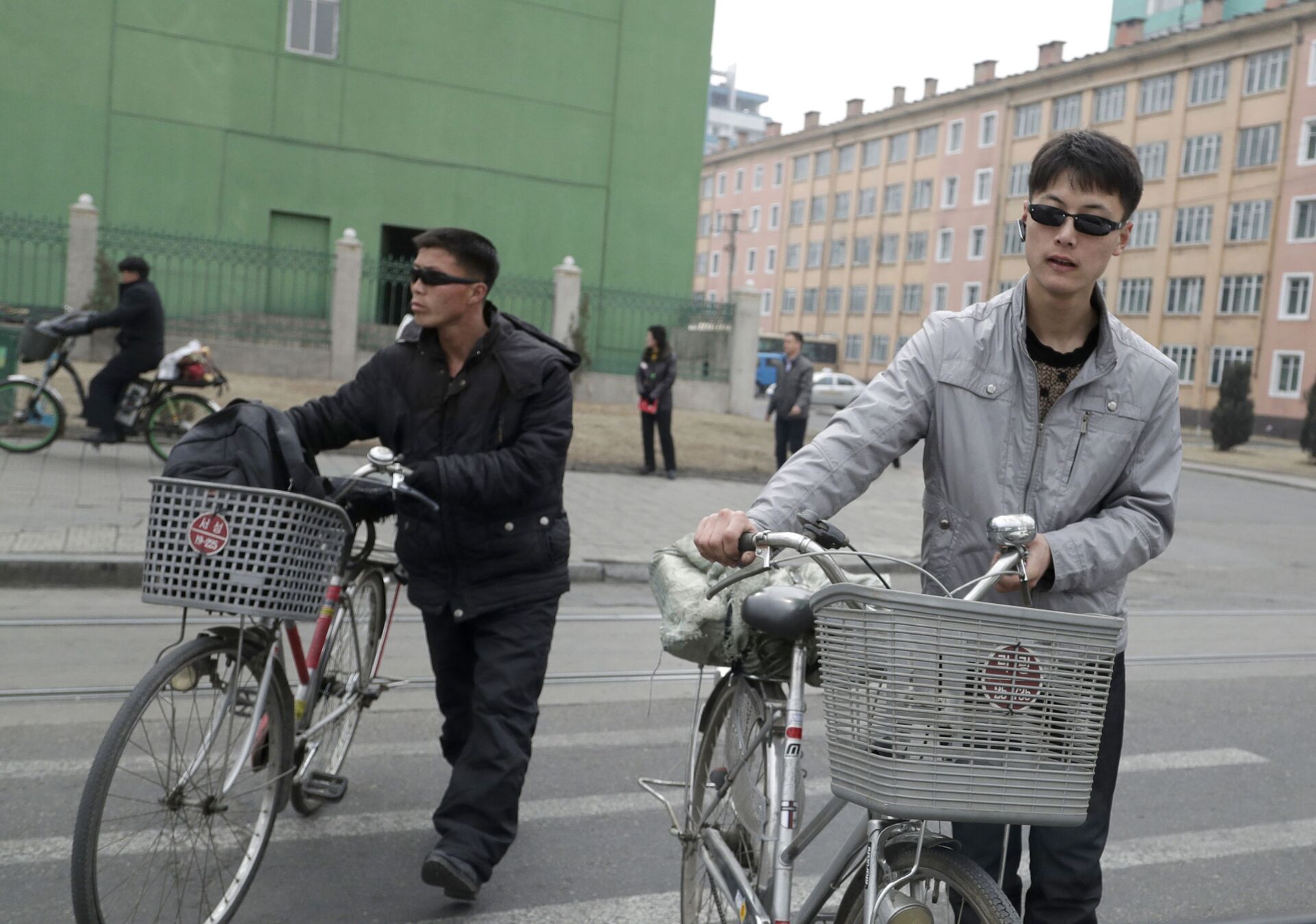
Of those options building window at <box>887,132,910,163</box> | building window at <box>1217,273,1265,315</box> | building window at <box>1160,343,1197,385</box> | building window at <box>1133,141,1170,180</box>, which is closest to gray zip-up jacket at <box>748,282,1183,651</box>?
building window at <box>1217,273,1265,315</box>

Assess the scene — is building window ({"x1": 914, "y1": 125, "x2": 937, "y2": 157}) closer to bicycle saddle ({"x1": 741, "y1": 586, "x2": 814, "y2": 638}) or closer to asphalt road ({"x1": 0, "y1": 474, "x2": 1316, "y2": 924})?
asphalt road ({"x1": 0, "y1": 474, "x2": 1316, "y2": 924})

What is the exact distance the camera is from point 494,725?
385 cm

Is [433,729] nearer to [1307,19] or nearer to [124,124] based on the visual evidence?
[124,124]

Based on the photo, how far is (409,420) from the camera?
4.10m

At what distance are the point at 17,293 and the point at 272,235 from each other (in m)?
5.38

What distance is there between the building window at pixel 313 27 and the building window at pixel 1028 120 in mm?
39861

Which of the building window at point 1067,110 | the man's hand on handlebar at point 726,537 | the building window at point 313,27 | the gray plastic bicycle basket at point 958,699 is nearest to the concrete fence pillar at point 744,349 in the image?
the building window at point 313,27

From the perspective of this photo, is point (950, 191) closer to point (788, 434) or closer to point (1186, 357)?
point (1186, 357)

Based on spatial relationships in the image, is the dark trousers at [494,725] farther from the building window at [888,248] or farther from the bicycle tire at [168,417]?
the building window at [888,248]

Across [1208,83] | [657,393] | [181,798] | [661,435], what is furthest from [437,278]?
[1208,83]

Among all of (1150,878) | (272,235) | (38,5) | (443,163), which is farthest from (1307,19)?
(1150,878)

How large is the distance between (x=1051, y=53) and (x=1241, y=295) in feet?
54.6

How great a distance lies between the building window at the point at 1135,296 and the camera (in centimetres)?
5312

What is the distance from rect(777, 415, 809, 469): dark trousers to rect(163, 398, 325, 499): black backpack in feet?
44.8
